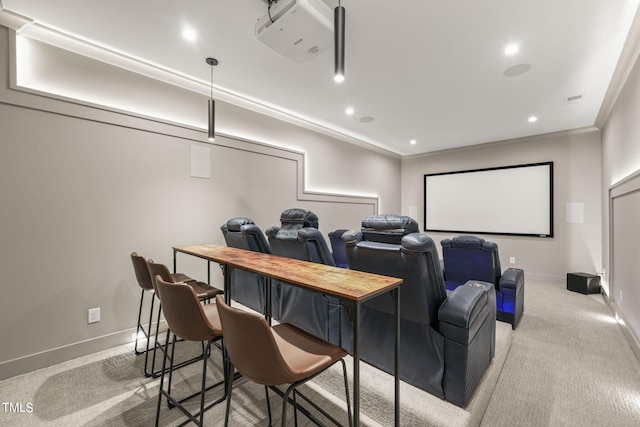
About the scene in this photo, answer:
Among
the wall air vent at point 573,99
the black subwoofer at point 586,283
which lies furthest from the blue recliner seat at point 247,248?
the black subwoofer at point 586,283

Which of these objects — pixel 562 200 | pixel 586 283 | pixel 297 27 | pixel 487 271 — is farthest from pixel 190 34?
pixel 562 200

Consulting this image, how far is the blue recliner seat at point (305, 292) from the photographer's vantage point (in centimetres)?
223

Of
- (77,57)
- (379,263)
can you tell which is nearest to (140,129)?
(77,57)

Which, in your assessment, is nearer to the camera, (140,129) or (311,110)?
(140,129)

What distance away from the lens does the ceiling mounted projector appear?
1.89 m

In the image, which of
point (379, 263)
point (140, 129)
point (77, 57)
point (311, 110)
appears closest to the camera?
point (379, 263)

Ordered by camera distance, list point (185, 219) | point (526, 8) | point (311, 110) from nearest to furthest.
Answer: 1. point (526, 8)
2. point (185, 219)
3. point (311, 110)

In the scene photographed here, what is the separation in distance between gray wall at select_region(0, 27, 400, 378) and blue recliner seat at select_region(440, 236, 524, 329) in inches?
110

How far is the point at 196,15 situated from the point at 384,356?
297 cm

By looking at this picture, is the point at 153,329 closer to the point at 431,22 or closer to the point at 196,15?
the point at 196,15

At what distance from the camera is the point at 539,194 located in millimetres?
5367

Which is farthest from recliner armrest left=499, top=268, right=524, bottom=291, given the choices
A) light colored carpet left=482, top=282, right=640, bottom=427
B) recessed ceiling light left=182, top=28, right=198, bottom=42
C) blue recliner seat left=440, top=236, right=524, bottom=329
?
recessed ceiling light left=182, top=28, right=198, bottom=42

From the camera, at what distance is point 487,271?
3.02 metres

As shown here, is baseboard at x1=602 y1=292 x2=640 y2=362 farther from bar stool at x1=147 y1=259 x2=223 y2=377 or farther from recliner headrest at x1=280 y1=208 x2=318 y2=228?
bar stool at x1=147 y1=259 x2=223 y2=377
